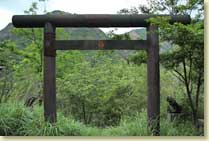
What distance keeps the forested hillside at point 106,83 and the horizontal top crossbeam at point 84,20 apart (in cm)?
9

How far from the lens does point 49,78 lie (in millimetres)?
4008

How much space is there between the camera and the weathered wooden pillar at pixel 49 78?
157 inches

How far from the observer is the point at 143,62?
410cm


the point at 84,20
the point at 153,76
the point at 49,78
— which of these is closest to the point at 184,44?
the point at 153,76

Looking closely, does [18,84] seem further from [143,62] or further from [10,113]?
[143,62]

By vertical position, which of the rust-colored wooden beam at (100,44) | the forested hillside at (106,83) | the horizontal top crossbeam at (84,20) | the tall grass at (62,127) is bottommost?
the tall grass at (62,127)

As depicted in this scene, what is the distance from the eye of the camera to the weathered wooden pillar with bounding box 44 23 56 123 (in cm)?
398

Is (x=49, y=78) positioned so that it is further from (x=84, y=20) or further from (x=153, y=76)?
(x=153, y=76)

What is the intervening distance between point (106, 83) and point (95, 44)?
39 centimetres

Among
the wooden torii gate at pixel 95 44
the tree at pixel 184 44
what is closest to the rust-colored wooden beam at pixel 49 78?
the wooden torii gate at pixel 95 44

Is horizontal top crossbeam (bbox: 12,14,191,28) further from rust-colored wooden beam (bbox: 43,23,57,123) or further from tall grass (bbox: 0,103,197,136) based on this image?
tall grass (bbox: 0,103,197,136)

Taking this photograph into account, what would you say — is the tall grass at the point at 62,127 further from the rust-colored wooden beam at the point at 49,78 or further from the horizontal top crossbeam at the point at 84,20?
the horizontal top crossbeam at the point at 84,20

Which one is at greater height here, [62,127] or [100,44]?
[100,44]

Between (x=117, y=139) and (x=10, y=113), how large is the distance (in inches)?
36.8
